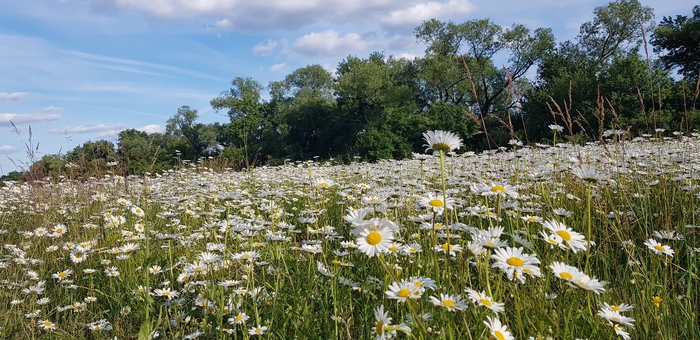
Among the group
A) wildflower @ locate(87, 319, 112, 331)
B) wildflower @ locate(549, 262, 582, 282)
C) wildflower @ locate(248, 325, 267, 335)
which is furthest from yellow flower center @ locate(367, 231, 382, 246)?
wildflower @ locate(87, 319, 112, 331)

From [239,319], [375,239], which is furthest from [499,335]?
[239,319]

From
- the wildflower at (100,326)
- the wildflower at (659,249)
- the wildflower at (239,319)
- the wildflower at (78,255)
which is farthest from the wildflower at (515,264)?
the wildflower at (78,255)

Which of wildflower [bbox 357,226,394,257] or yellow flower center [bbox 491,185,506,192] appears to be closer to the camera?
wildflower [bbox 357,226,394,257]

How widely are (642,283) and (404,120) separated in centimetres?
2497

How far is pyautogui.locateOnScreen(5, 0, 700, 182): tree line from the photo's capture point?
68.3 ft

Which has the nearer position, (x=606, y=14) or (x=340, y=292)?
(x=340, y=292)

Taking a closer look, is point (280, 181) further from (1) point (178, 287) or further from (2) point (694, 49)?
(2) point (694, 49)

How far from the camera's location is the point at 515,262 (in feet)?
4.62

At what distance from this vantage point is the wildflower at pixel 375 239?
1.27m

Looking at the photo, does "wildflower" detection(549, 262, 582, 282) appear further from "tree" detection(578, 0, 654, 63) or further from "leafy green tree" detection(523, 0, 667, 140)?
"tree" detection(578, 0, 654, 63)

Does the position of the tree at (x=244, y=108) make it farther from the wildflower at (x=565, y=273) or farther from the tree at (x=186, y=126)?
the wildflower at (x=565, y=273)

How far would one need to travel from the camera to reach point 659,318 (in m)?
1.71

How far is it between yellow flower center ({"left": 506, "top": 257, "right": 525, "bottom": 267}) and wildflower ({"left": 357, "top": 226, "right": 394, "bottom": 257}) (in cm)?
42

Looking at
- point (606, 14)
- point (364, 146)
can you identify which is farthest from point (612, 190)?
point (606, 14)
